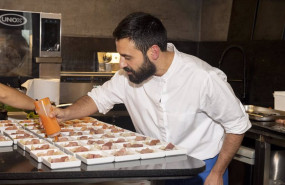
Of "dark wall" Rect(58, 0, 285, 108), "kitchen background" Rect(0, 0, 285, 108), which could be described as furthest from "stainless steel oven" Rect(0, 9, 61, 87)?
"dark wall" Rect(58, 0, 285, 108)

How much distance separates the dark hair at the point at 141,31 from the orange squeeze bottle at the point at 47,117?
21.1 inches

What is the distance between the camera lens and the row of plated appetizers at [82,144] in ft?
6.61

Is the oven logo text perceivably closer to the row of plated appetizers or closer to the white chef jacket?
the row of plated appetizers

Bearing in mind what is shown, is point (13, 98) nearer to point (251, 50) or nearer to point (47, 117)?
point (47, 117)

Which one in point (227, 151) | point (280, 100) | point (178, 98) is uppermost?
point (178, 98)

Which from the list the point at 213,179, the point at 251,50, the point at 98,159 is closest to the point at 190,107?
the point at 213,179

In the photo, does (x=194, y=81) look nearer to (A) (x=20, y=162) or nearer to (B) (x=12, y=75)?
(A) (x=20, y=162)

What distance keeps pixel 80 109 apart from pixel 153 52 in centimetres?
72

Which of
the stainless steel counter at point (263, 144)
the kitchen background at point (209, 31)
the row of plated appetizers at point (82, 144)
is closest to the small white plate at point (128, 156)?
the row of plated appetizers at point (82, 144)

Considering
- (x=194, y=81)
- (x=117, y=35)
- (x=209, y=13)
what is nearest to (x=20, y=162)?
(x=117, y=35)

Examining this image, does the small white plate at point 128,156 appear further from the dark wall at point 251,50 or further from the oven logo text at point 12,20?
the oven logo text at point 12,20

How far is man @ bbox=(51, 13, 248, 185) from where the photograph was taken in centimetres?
242

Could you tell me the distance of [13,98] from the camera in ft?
9.36

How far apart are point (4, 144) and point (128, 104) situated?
0.82m
